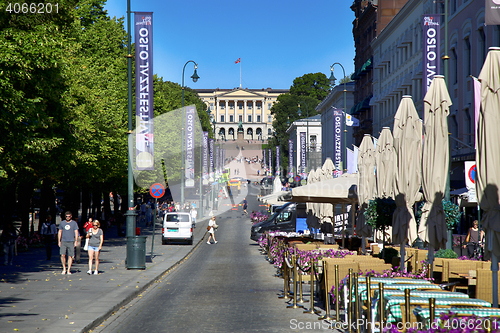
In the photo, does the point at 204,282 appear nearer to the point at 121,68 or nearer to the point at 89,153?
the point at 89,153

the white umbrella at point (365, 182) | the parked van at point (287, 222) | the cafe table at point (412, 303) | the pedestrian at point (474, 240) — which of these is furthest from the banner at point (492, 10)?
the parked van at point (287, 222)

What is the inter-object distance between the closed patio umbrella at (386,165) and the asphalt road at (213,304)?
10.6ft

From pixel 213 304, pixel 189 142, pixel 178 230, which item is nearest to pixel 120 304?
pixel 213 304

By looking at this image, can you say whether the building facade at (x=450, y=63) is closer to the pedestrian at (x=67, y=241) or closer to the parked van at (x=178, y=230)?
the pedestrian at (x=67, y=241)

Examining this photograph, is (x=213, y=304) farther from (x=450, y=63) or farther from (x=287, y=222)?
(x=450, y=63)

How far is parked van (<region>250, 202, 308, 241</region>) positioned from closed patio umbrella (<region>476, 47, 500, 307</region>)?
84.6 ft

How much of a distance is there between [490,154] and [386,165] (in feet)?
23.8

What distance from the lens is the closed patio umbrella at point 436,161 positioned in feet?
38.1

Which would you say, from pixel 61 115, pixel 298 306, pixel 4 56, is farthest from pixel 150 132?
pixel 298 306

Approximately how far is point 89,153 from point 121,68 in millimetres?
12281

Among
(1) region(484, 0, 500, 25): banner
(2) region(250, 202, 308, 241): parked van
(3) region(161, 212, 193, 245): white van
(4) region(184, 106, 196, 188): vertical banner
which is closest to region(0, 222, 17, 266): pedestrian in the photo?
(3) region(161, 212, 193, 245): white van

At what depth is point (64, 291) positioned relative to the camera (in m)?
14.5

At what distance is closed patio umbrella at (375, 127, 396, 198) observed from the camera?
15.2 metres

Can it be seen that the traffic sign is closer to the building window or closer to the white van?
the white van
